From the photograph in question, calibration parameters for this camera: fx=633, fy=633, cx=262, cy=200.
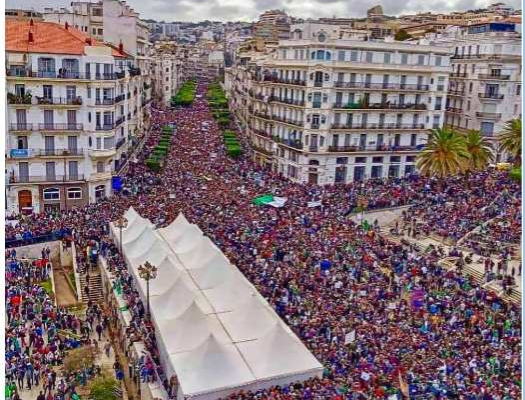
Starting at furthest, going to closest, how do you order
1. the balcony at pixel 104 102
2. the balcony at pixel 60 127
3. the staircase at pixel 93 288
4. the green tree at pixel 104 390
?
1. the balcony at pixel 104 102
2. the balcony at pixel 60 127
3. the staircase at pixel 93 288
4. the green tree at pixel 104 390

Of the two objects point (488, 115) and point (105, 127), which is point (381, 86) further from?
point (105, 127)

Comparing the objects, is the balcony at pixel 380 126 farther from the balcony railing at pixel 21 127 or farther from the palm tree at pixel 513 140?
the balcony railing at pixel 21 127

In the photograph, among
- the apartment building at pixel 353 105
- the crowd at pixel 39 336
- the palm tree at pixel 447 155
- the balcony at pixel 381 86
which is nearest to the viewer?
the crowd at pixel 39 336

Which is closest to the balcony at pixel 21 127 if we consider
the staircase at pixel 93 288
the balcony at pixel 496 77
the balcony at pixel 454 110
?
the staircase at pixel 93 288

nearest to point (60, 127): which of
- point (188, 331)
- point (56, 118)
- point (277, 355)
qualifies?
point (56, 118)

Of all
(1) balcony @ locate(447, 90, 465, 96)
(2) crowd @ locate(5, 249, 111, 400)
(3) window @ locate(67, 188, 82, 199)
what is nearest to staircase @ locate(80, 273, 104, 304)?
(2) crowd @ locate(5, 249, 111, 400)

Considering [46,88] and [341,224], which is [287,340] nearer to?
[341,224]
